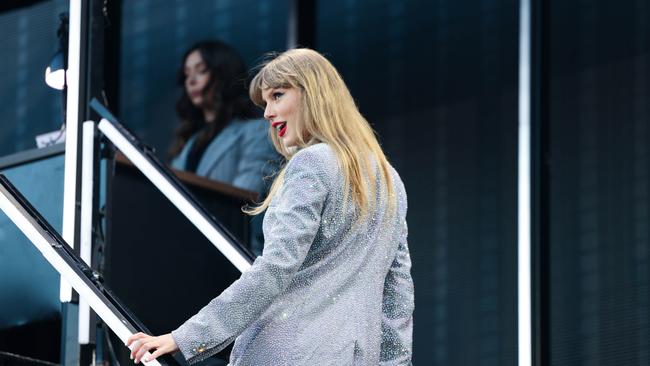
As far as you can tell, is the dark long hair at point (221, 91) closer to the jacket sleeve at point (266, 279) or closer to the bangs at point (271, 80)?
the bangs at point (271, 80)

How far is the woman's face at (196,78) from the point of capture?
6.53 metres

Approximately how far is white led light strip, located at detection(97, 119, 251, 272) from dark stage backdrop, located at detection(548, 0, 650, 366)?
64.0 inches

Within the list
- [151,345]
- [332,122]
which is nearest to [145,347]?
[151,345]

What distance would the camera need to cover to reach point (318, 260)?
10.4ft

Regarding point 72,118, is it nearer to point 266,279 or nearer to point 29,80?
point 266,279

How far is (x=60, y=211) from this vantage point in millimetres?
4594

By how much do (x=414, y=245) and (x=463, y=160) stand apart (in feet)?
1.27

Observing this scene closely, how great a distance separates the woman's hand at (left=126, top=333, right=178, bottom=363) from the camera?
3129 millimetres

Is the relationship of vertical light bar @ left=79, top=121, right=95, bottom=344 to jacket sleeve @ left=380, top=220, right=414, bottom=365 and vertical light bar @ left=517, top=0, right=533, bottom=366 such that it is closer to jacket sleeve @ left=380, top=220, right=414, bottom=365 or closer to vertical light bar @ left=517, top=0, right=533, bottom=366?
jacket sleeve @ left=380, top=220, right=414, bottom=365

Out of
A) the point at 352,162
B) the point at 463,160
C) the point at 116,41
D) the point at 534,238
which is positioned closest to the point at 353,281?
the point at 352,162

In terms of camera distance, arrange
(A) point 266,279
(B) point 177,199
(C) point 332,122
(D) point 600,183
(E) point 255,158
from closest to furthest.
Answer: (A) point 266,279
(C) point 332,122
(B) point 177,199
(D) point 600,183
(E) point 255,158

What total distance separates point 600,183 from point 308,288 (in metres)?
2.51

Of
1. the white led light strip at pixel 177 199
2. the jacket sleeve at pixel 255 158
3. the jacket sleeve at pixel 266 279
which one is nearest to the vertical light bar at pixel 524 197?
the jacket sleeve at pixel 255 158

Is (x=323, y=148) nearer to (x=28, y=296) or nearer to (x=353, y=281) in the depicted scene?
(x=353, y=281)
